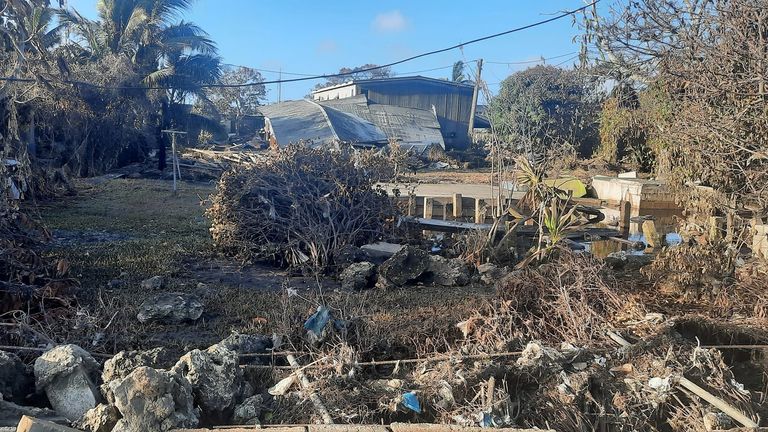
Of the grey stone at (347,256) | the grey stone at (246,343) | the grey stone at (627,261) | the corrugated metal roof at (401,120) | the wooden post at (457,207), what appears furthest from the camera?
the corrugated metal roof at (401,120)

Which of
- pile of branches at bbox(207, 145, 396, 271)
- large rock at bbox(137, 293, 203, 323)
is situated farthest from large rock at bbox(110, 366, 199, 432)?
pile of branches at bbox(207, 145, 396, 271)

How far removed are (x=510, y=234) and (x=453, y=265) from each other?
1.65 meters

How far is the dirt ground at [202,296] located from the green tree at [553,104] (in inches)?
757

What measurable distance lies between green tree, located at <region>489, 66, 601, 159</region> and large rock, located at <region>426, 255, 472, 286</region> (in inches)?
752

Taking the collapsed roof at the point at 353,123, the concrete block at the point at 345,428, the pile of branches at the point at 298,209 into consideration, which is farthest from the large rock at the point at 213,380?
the collapsed roof at the point at 353,123

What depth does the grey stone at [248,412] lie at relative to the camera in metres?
4.25

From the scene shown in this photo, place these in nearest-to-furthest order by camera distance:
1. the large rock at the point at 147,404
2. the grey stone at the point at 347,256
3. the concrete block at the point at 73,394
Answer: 1. the large rock at the point at 147,404
2. the concrete block at the point at 73,394
3. the grey stone at the point at 347,256

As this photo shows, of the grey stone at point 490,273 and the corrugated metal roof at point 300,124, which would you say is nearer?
the grey stone at point 490,273

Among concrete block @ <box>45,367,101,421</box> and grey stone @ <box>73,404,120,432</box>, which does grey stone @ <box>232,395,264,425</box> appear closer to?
grey stone @ <box>73,404,120,432</box>

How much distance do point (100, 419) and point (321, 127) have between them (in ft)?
93.5

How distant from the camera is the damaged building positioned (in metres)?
32.1

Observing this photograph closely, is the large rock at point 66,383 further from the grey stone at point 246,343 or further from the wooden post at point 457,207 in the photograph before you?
the wooden post at point 457,207

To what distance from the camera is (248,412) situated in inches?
169

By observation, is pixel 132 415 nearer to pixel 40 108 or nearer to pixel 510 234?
pixel 510 234
